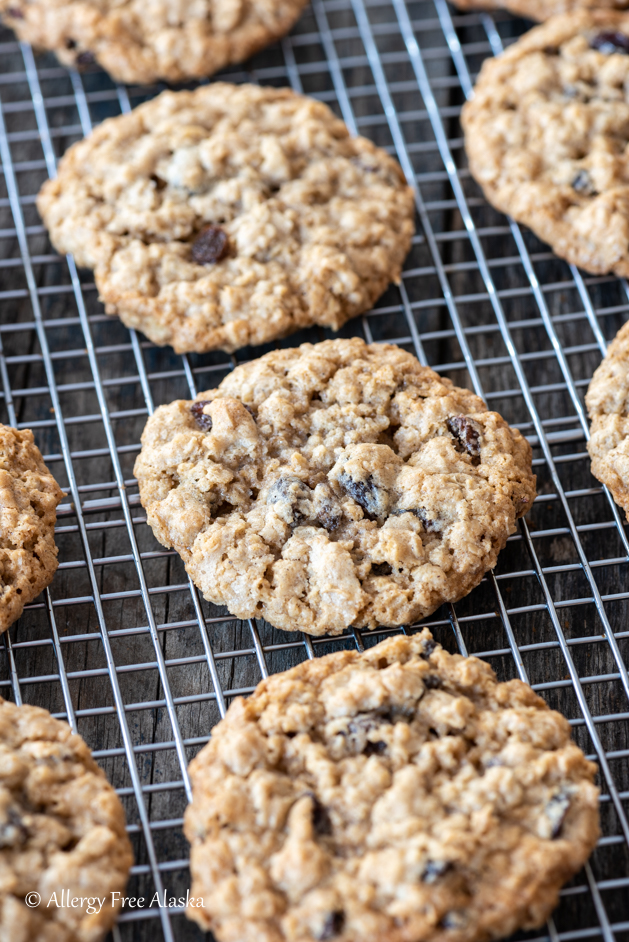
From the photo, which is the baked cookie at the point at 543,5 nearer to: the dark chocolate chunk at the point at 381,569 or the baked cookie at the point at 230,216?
the baked cookie at the point at 230,216

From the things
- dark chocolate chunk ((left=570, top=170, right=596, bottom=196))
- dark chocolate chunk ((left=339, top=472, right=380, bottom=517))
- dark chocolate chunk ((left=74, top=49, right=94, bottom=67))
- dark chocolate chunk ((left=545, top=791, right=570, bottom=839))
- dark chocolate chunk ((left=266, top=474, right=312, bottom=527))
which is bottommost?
dark chocolate chunk ((left=545, top=791, right=570, bottom=839))

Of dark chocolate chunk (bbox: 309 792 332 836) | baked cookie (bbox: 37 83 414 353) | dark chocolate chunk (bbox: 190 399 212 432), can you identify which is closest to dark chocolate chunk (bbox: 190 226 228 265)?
baked cookie (bbox: 37 83 414 353)

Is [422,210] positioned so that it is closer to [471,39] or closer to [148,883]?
[471,39]

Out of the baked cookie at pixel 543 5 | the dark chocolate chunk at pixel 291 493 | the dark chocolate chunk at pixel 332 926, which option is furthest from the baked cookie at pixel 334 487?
the baked cookie at pixel 543 5

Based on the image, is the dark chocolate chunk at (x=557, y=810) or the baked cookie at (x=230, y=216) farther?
the baked cookie at (x=230, y=216)

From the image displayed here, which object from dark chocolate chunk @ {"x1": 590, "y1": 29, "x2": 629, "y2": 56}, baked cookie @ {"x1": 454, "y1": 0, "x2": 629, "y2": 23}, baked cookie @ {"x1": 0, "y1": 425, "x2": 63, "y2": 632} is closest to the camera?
baked cookie @ {"x1": 0, "y1": 425, "x2": 63, "y2": 632}

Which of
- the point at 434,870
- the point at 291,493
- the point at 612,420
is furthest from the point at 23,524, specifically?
the point at 612,420

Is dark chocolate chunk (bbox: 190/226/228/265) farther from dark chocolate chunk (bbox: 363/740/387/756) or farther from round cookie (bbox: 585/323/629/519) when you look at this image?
dark chocolate chunk (bbox: 363/740/387/756)

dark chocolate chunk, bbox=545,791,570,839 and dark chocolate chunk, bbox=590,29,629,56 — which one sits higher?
dark chocolate chunk, bbox=590,29,629,56

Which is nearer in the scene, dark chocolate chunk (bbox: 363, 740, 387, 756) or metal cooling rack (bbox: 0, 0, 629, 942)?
dark chocolate chunk (bbox: 363, 740, 387, 756)

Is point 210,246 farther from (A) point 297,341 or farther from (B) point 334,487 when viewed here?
(B) point 334,487
